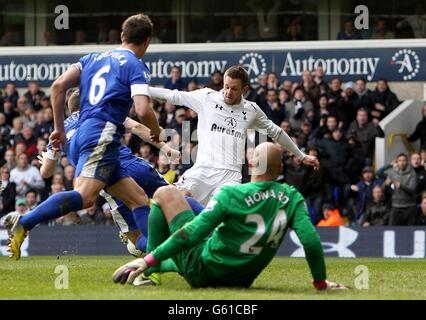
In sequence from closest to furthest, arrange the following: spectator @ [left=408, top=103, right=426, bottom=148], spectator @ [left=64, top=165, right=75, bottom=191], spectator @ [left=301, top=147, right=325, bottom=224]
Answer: spectator @ [left=301, top=147, right=325, bottom=224] < spectator @ [left=408, top=103, right=426, bottom=148] < spectator @ [left=64, top=165, right=75, bottom=191]

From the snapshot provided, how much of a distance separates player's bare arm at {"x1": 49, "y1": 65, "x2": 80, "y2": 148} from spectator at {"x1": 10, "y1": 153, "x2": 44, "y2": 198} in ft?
38.3

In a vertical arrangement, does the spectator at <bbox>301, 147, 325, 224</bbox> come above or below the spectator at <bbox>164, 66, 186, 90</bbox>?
below

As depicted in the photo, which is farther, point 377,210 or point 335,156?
point 335,156

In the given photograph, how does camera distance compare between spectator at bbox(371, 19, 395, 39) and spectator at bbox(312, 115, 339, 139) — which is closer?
spectator at bbox(312, 115, 339, 139)

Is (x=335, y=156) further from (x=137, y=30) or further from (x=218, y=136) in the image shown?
(x=137, y=30)

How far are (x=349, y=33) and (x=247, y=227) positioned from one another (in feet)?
56.9

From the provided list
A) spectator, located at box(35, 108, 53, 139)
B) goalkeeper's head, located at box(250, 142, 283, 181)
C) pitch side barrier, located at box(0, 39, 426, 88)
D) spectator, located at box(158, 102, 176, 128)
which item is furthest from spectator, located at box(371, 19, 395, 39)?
goalkeeper's head, located at box(250, 142, 283, 181)

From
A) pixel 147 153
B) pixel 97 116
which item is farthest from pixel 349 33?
pixel 97 116

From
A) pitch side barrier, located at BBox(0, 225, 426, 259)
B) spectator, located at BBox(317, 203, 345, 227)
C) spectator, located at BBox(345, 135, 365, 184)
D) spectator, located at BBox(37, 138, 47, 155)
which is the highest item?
spectator, located at BBox(37, 138, 47, 155)

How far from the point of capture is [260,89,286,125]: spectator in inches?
894

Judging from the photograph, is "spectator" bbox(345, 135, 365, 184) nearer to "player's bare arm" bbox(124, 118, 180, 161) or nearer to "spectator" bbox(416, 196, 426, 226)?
"spectator" bbox(416, 196, 426, 226)

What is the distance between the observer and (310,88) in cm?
2327

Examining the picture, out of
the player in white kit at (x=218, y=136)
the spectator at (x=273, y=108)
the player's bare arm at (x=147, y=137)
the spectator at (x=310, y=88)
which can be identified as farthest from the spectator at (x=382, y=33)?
the player's bare arm at (x=147, y=137)
